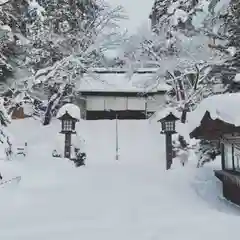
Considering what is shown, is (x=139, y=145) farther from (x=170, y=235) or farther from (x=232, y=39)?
(x=170, y=235)

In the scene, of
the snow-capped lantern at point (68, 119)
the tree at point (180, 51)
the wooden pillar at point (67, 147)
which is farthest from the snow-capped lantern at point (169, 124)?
the tree at point (180, 51)

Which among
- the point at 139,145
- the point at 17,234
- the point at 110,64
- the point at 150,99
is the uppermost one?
the point at 110,64

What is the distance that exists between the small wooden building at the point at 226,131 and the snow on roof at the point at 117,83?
15460 mm

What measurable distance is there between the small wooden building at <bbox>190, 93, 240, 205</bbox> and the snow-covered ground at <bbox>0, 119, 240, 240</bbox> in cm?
36

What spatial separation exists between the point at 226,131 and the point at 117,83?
19535mm

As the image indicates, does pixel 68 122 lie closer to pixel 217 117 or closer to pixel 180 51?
pixel 217 117

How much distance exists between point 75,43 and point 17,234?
1823 centimetres

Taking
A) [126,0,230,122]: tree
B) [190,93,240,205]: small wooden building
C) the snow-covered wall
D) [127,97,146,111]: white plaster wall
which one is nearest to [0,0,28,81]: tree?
[190,93,240,205]: small wooden building

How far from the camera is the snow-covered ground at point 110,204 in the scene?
20.0 ft

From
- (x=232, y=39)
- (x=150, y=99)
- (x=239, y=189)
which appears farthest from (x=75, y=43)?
(x=239, y=189)

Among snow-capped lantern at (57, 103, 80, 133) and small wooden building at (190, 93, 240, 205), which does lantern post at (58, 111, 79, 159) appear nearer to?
snow-capped lantern at (57, 103, 80, 133)

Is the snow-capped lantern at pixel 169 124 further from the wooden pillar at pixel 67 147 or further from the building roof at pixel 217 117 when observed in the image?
the building roof at pixel 217 117

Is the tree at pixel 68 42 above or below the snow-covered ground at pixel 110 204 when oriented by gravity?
→ above

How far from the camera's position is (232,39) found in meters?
12.7
